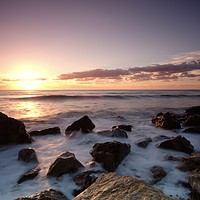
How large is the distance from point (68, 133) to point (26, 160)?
3801 millimetres

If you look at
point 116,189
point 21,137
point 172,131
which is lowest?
point 172,131

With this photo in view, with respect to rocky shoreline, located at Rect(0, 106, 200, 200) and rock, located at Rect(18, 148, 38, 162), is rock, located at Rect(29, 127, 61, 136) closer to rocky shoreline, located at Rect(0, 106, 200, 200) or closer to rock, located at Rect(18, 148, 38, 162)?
rocky shoreline, located at Rect(0, 106, 200, 200)

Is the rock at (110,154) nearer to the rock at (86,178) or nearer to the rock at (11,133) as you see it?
the rock at (86,178)

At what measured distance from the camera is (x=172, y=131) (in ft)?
39.7

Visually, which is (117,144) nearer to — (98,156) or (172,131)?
(98,156)

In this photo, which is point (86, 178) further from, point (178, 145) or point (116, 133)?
point (116, 133)

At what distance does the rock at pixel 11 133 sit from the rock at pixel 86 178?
15.3ft

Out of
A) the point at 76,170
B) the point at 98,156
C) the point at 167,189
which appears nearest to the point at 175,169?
the point at 167,189

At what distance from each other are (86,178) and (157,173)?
6.65 ft

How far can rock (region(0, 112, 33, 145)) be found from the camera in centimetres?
944

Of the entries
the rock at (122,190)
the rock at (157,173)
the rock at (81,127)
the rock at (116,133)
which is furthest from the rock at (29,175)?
the rock at (81,127)

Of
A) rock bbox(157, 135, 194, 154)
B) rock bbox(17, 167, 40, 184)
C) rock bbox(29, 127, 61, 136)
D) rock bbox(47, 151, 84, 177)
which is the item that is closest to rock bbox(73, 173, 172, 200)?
rock bbox(47, 151, 84, 177)

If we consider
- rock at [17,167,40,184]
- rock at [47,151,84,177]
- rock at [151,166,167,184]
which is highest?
rock at [47,151,84,177]

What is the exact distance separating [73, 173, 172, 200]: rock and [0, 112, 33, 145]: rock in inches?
257
